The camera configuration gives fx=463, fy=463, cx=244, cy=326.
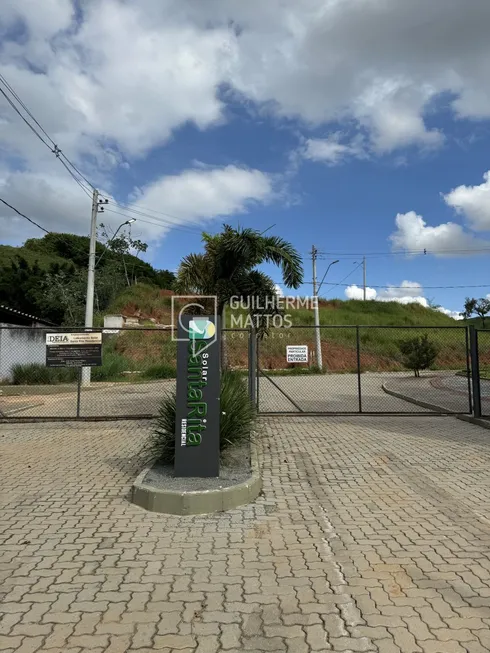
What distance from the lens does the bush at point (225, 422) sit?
20.5ft

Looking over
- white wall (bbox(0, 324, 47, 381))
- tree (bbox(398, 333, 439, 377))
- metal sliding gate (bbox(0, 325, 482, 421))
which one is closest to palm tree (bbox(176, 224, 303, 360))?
metal sliding gate (bbox(0, 325, 482, 421))

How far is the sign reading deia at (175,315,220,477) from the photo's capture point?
17.9 ft

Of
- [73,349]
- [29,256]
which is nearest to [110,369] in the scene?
[73,349]

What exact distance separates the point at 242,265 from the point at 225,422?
6.05 metres

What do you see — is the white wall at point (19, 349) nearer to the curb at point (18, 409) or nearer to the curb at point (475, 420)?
the curb at point (18, 409)

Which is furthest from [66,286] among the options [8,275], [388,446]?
[388,446]

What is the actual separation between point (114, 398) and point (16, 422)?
5154 mm

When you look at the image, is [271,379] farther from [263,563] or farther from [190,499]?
[263,563]

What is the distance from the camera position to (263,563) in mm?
3691

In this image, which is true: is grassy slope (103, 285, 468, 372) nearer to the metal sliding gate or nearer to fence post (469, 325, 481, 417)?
the metal sliding gate

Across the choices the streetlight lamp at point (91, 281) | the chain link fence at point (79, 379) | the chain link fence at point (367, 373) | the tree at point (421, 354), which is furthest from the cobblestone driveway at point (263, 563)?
the tree at point (421, 354)

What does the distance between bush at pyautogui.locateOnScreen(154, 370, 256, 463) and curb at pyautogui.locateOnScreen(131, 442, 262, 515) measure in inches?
43.9

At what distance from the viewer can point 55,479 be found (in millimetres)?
6023

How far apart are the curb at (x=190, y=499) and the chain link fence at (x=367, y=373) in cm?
579
